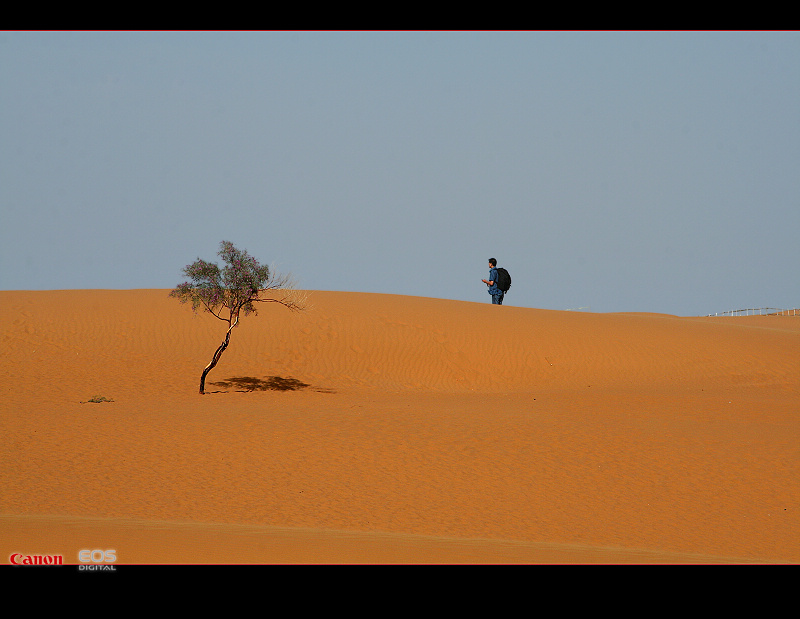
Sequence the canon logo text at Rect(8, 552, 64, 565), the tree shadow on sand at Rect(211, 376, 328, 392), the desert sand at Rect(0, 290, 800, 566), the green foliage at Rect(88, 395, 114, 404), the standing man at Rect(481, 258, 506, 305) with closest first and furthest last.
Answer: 1. the canon logo text at Rect(8, 552, 64, 565)
2. the desert sand at Rect(0, 290, 800, 566)
3. the green foliage at Rect(88, 395, 114, 404)
4. the tree shadow on sand at Rect(211, 376, 328, 392)
5. the standing man at Rect(481, 258, 506, 305)

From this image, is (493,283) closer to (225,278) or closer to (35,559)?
(225,278)

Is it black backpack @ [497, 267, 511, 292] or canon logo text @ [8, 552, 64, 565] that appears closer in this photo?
canon logo text @ [8, 552, 64, 565]

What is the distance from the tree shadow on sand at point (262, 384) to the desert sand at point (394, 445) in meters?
0.12

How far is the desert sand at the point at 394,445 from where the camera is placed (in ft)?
29.6

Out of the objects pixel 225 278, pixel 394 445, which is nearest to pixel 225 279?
pixel 225 278

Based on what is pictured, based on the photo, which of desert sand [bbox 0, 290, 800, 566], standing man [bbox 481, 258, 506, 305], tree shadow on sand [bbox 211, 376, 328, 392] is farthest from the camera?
standing man [bbox 481, 258, 506, 305]

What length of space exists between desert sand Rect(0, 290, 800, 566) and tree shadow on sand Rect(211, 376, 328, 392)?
0.41 feet

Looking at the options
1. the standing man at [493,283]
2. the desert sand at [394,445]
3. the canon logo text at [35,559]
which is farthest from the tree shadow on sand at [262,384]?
the canon logo text at [35,559]

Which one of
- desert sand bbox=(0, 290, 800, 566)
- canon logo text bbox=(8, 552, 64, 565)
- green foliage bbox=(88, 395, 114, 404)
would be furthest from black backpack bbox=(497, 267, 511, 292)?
canon logo text bbox=(8, 552, 64, 565)

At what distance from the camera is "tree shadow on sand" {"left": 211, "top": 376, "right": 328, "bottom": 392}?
22062 millimetres

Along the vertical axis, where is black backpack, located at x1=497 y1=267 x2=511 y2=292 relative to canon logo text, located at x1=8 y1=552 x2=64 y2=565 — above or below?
above

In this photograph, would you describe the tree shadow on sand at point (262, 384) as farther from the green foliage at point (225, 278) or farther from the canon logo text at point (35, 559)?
the canon logo text at point (35, 559)

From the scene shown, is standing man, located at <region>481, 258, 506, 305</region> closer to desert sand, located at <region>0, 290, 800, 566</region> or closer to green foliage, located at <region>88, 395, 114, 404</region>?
desert sand, located at <region>0, 290, 800, 566</region>
